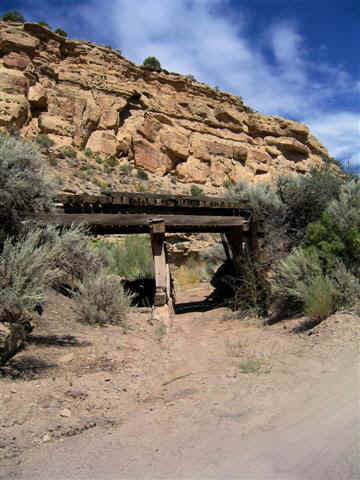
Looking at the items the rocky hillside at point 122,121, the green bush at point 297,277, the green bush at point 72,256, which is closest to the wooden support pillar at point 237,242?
the green bush at point 297,277

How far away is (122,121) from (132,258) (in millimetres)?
15831

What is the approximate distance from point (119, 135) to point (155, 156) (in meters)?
2.99

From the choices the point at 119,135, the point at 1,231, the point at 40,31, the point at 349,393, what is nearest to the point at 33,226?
the point at 1,231

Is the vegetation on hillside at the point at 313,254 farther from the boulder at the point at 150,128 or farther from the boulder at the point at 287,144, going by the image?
the boulder at the point at 287,144

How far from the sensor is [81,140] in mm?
25688

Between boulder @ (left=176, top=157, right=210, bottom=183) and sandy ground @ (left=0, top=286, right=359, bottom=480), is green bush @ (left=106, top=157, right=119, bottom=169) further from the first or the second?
sandy ground @ (left=0, top=286, right=359, bottom=480)

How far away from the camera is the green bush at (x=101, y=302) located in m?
6.84

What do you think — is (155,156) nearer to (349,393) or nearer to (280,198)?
(280,198)

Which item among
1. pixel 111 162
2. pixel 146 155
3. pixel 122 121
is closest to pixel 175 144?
pixel 146 155

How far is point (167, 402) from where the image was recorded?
3.68 meters

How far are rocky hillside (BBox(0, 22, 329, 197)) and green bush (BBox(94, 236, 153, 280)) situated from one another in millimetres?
4996

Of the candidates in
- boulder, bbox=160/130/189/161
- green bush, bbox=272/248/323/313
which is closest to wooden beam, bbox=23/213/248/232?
green bush, bbox=272/248/323/313

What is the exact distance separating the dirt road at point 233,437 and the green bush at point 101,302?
307 centimetres

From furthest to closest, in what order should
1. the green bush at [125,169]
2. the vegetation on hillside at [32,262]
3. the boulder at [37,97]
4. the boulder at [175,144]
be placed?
the boulder at [175,144] < the green bush at [125,169] < the boulder at [37,97] < the vegetation on hillside at [32,262]
